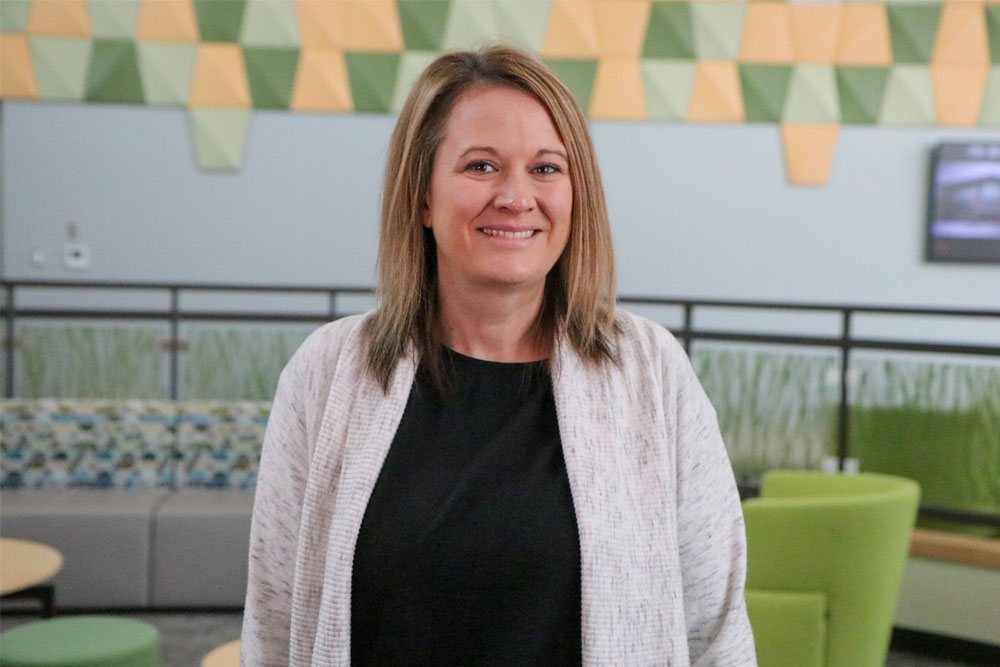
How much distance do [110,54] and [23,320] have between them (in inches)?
77.3

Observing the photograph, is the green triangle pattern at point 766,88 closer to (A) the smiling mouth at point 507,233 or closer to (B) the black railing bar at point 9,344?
(B) the black railing bar at point 9,344

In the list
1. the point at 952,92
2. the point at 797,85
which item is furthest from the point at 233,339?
the point at 952,92

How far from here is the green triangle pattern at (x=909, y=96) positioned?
20.4 ft

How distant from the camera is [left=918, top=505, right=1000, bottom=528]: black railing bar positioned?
405 centimetres

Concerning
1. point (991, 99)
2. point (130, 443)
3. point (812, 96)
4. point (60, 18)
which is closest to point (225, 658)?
point (130, 443)

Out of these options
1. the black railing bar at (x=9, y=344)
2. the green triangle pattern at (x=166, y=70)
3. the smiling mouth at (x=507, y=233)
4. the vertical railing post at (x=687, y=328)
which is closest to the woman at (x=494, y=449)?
the smiling mouth at (x=507, y=233)

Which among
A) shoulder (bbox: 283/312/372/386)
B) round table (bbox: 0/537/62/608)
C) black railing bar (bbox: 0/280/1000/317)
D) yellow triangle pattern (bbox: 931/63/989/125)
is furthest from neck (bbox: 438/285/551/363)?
yellow triangle pattern (bbox: 931/63/989/125)

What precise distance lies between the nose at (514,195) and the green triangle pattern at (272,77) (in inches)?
207

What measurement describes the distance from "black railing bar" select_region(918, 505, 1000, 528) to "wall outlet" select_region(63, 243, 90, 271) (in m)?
4.71

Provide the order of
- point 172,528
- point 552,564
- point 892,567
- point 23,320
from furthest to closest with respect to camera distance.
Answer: point 23,320, point 172,528, point 892,567, point 552,564

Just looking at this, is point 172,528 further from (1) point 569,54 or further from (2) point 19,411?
(1) point 569,54

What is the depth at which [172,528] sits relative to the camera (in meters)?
4.30

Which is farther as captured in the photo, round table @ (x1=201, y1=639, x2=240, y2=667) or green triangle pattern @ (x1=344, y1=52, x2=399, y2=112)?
green triangle pattern @ (x1=344, y1=52, x2=399, y2=112)

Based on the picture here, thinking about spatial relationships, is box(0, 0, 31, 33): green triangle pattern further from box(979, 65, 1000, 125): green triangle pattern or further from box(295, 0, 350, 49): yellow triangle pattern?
box(979, 65, 1000, 125): green triangle pattern
